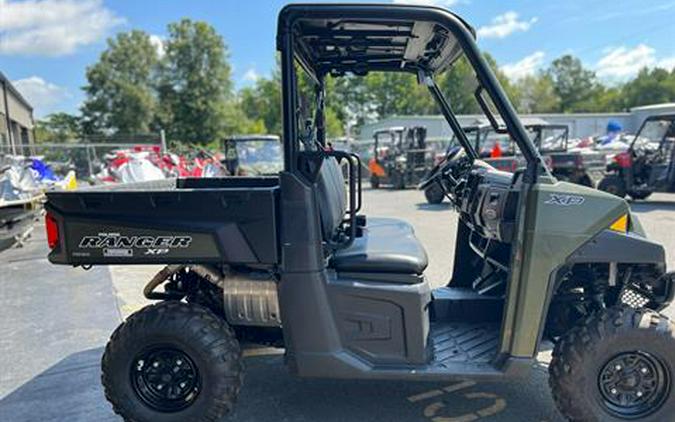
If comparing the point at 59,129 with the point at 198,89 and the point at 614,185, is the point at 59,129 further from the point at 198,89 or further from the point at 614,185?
the point at 614,185

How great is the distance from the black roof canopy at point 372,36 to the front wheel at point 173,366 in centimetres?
160

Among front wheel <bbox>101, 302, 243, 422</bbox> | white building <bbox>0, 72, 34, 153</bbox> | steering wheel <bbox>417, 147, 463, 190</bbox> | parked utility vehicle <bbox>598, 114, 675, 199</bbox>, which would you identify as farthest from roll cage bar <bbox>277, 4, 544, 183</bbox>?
white building <bbox>0, 72, 34, 153</bbox>

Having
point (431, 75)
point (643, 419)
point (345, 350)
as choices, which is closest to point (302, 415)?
point (345, 350)

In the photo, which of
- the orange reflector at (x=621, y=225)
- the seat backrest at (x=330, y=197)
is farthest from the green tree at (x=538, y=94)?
the orange reflector at (x=621, y=225)

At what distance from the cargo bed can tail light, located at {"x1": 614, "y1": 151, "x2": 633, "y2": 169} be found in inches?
425

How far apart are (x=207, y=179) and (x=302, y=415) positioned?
2.00 meters

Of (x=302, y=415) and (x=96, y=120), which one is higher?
(x=96, y=120)

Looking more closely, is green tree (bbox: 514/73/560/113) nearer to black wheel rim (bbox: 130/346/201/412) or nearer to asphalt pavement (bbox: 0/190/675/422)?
asphalt pavement (bbox: 0/190/675/422)

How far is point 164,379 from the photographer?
2.78 meters

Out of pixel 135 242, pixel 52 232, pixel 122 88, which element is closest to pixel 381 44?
pixel 135 242

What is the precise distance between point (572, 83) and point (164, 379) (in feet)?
275

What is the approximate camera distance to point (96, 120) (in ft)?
133

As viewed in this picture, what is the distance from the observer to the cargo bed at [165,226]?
257cm

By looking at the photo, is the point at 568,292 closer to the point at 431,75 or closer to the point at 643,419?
the point at 643,419
